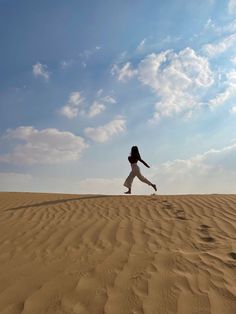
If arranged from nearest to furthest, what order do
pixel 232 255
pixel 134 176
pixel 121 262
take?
pixel 121 262 → pixel 232 255 → pixel 134 176

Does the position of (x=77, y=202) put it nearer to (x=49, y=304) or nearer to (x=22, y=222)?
(x=22, y=222)

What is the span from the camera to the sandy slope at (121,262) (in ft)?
11.6

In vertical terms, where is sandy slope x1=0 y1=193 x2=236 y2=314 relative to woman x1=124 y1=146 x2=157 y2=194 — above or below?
below

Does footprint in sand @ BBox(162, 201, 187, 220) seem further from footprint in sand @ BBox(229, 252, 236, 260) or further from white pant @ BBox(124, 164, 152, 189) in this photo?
white pant @ BBox(124, 164, 152, 189)

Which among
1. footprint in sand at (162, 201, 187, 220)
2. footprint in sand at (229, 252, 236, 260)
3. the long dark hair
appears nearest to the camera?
footprint in sand at (229, 252, 236, 260)

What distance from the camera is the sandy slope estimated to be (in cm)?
354

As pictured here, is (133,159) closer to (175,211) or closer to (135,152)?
(135,152)

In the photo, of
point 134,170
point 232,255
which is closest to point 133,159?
point 134,170

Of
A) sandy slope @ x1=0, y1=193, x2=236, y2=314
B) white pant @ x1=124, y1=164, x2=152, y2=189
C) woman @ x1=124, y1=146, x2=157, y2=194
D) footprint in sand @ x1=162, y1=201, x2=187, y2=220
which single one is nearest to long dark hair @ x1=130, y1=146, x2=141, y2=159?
woman @ x1=124, y1=146, x2=157, y2=194

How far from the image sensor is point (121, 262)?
469 cm

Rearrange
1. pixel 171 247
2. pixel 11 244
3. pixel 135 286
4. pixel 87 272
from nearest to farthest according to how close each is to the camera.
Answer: pixel 135 286 < pixel 87 272 < pixel 171 247 < pixel 11 244

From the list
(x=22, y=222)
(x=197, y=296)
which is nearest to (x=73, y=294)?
(x=197, y=296)

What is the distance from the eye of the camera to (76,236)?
637 cm

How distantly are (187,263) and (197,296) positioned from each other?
2.96 feet
